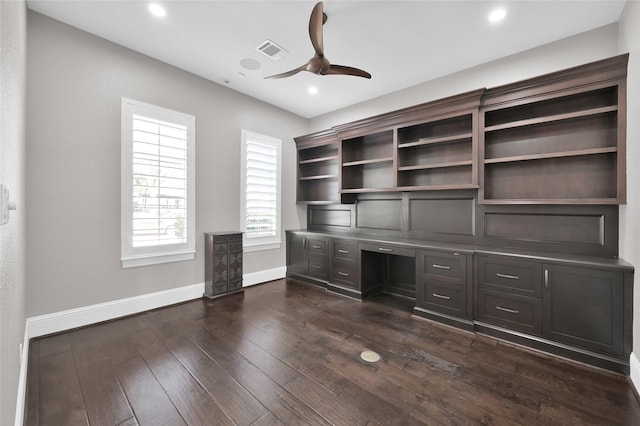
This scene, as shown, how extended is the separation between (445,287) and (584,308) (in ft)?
3.67

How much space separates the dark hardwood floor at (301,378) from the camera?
1672mm

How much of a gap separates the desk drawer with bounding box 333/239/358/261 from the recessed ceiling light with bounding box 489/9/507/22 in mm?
2899

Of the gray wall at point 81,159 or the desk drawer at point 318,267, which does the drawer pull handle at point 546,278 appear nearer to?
the desk drawer at point 318,267

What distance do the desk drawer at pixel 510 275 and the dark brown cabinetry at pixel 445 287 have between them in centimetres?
14

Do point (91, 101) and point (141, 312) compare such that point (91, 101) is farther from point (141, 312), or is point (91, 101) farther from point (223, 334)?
point (223, 334)

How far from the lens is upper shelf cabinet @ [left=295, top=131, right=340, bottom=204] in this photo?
15.3 ft

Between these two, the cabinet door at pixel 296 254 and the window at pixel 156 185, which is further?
the cabinet door at pixel 296 254

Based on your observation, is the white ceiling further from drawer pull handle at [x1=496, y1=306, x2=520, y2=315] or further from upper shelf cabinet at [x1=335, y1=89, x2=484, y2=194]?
drawer pull handle at [x1=496, y1=306, x2=520, y2=315]

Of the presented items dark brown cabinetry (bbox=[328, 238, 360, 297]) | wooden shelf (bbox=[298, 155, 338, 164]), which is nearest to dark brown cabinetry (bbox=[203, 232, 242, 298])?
dark brown cabinetry (bbox=[328, 238, 360, 297])

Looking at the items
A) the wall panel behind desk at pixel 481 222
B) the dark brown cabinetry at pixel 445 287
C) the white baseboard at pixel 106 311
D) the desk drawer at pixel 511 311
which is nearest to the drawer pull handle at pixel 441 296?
the dark brown cabinetry at pixel 445 287

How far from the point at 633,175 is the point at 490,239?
1.31 meters

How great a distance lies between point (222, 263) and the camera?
3779mm

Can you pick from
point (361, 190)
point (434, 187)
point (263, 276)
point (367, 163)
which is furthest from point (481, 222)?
point (263, 276)

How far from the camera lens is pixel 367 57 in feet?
10.4
